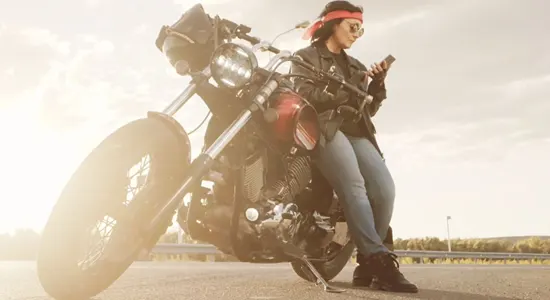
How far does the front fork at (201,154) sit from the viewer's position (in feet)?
8.72

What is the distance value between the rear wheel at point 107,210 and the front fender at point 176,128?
0.02 metres

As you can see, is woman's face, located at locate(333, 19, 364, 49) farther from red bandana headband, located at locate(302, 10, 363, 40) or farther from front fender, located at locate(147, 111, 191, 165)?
front fender, located at locate(147, 111, 191, 165)

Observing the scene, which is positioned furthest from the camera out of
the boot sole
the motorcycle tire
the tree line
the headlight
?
the tree line

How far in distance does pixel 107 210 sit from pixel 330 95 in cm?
186

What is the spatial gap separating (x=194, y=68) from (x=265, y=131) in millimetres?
528

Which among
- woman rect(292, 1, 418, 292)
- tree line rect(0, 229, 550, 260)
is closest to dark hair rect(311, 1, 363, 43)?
woman rect(292, 1, 418, 292)

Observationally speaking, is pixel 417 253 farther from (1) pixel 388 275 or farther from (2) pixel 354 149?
(1) pixel 388 275

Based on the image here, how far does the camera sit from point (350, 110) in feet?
13.3

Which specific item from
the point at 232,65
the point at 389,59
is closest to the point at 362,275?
→ the point at 389,59

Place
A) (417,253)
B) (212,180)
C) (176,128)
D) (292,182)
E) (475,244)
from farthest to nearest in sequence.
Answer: (475,244) < (417,253) < (292,182) < (212,180) < (176,128)

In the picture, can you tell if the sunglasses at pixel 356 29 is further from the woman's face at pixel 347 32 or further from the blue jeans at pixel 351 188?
the blue jeans at pixel 351 188

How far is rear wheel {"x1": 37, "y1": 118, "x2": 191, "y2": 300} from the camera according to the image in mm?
2324

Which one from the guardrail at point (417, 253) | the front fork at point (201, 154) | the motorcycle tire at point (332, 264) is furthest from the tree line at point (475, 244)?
A: the front fork at point (201, 154)

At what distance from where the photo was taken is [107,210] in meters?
2.43
